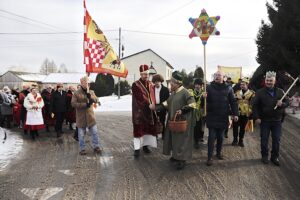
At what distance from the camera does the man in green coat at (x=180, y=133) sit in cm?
625

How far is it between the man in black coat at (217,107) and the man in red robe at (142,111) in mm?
A: 1221

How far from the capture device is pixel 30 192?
511cm

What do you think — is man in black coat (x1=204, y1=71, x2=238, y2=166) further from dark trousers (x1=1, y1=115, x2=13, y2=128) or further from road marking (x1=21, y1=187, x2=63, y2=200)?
dark trousers (x1=1, y1=115, x2=13, y2=128)

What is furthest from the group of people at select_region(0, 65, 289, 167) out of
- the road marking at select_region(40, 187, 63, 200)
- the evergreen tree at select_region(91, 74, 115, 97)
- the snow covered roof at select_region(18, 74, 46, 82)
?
the snow covered roof at select_region(18, 74, 46, 82)

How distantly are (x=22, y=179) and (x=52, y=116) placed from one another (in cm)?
549

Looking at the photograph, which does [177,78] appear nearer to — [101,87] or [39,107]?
[39,107]

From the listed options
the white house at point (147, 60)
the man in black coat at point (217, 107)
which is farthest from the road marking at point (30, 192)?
the white house at point (147, 60)

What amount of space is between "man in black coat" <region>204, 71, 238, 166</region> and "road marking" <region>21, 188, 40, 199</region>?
325 centimetres

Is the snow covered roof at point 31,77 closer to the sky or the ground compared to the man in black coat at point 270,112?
closer to the sky

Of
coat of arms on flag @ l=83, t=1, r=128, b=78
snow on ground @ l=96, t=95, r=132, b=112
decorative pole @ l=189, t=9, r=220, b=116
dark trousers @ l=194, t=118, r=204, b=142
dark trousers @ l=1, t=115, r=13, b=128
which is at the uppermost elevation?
decorative pole @ l=189, t=9, r=220, b=116

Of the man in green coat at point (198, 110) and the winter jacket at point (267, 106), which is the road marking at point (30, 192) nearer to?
the man in green coat at point (198, 110)

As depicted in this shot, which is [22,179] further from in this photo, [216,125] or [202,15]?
[202,15]

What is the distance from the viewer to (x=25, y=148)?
854 cm

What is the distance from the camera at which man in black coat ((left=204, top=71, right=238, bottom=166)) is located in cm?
668
